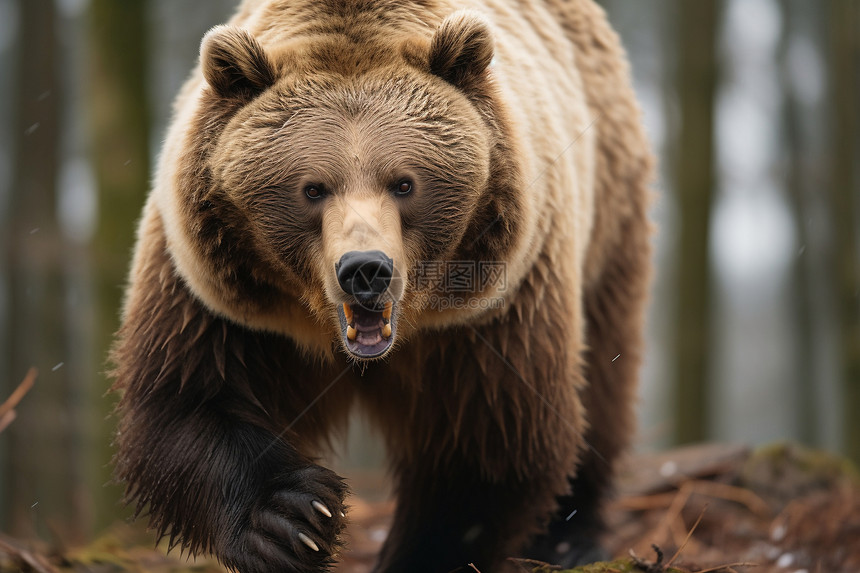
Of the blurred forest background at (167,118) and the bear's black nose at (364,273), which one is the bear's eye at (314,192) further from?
the blurred forest background at (167,118)

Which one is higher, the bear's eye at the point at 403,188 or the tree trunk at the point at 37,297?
the bear's eye at the point at 403,188

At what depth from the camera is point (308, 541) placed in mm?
3518

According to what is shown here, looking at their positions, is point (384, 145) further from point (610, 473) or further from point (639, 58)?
point (639, 58)

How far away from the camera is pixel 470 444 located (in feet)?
14.7

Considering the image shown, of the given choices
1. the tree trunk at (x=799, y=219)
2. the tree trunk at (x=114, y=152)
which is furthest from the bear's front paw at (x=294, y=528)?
the tree trunk at (x=799, y=219)

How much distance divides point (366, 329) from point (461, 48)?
1.27 m

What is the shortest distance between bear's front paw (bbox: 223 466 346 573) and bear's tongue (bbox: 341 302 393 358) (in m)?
0.61

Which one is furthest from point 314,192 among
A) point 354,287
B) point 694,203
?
point 694,203

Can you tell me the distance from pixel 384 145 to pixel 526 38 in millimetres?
1689

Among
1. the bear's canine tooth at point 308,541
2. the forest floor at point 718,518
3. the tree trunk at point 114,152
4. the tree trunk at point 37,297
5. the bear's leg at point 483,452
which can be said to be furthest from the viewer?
the tree trunk at point 37,297

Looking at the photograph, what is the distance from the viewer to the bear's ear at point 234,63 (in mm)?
3596

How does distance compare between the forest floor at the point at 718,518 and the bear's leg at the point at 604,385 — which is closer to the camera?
the forest floor at the point at 718,518

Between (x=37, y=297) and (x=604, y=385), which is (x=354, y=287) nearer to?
(x=604, y=385)

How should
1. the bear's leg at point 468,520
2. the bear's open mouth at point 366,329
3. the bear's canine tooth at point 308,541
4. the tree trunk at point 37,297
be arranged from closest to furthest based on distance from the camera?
1. the bear's open mouth at point 366,329
2. the bear's canine tooth at point 308,541
3. the bear's leg at point 468,520
4. the tree trunk at point 37,297
